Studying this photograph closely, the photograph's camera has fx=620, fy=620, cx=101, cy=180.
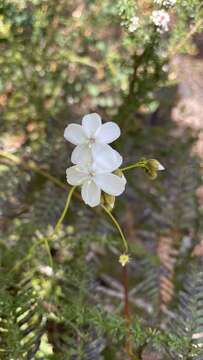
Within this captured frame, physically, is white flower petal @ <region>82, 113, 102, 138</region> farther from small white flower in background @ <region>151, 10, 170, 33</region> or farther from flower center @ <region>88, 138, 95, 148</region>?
small white flower in background @ <region>151, 10, 170, 33</region>

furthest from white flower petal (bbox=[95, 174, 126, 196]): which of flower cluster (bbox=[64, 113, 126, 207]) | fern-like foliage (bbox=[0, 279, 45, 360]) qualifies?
fern-like foliage (bbox=[0, 279, 45, 360])

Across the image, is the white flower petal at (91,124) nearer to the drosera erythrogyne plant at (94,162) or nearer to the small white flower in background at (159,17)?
the drosera erythrogyne plant at (94,162)

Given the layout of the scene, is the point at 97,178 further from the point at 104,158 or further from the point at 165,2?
the point at 165,2

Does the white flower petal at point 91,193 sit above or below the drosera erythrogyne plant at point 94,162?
below

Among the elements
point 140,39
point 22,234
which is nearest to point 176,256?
point 22,234

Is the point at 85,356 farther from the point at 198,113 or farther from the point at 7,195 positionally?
the point at 198,113

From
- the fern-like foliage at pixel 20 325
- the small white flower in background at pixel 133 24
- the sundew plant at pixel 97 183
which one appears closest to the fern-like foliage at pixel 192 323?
the sundew plant at pixel 97 183
